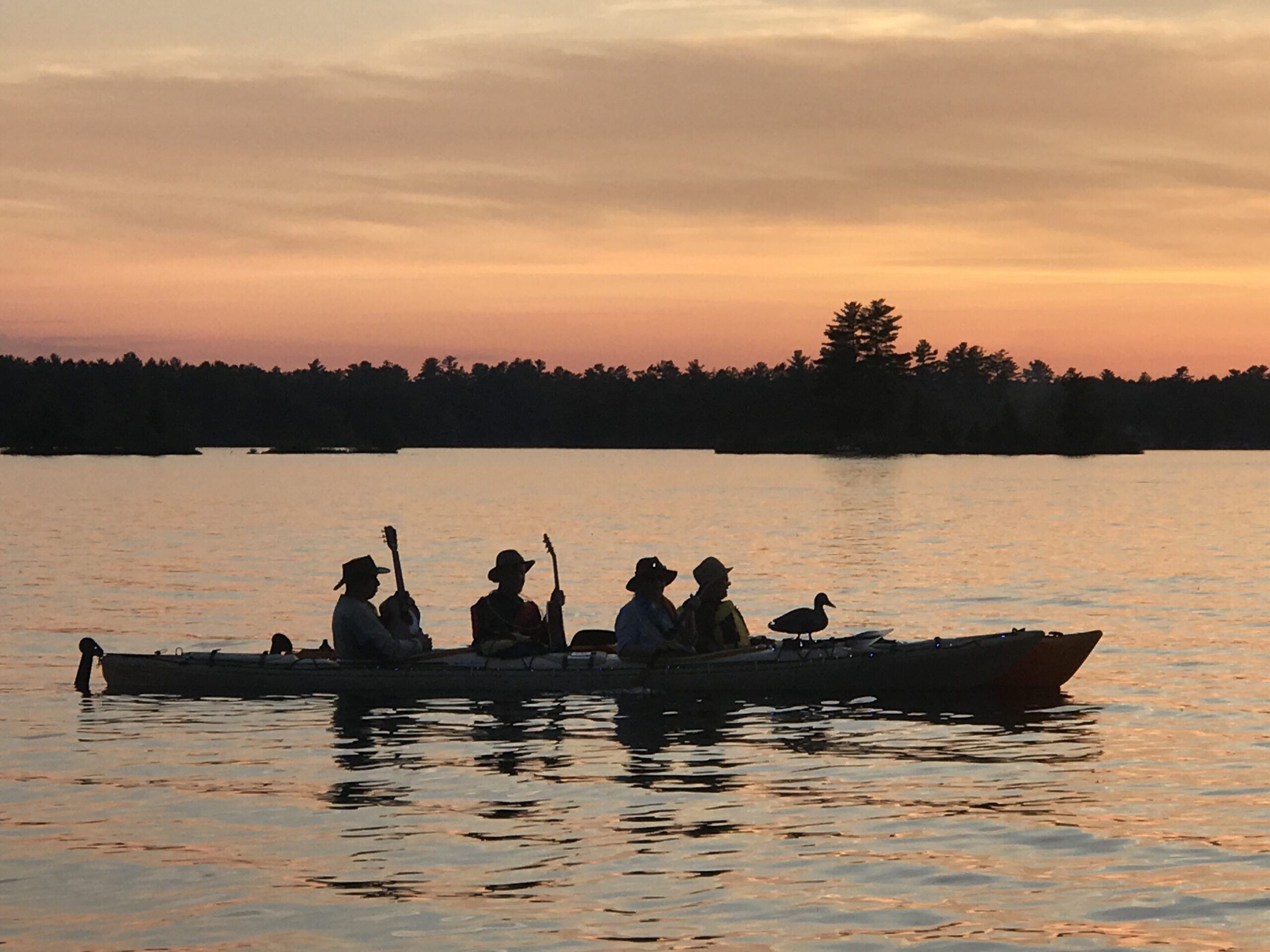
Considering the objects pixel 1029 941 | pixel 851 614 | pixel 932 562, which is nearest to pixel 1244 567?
pixel 932 562

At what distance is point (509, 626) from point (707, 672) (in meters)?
2.50

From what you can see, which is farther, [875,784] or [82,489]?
[82,489]

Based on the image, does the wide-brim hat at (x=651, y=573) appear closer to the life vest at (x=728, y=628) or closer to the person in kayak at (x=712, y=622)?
the person in kayak at (x=712, y=622)

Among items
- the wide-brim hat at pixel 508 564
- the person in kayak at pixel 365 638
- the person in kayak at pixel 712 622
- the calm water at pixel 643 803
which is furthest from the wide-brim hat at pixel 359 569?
the person in kayak at pixel 712 622

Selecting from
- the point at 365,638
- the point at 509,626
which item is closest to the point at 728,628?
the point at 509,626

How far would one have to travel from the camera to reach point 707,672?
72.3 ft

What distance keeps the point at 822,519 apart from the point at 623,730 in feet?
182

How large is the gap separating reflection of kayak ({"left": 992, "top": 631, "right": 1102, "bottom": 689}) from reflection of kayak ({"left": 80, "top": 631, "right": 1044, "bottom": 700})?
113 millimetres

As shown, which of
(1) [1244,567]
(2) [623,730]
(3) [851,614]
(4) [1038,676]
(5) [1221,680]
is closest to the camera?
(2) [623,730]

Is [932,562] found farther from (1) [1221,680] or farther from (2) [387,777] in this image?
(2) [387,777]

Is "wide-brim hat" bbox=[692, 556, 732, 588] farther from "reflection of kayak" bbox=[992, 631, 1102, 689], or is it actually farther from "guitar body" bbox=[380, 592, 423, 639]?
"reflection of kayak" bbox=[992, 631, 1102, 689]

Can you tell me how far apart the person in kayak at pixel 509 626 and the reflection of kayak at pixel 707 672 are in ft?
0.44

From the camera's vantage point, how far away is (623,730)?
19.9 m

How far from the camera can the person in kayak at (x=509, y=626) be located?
72.6 ft
